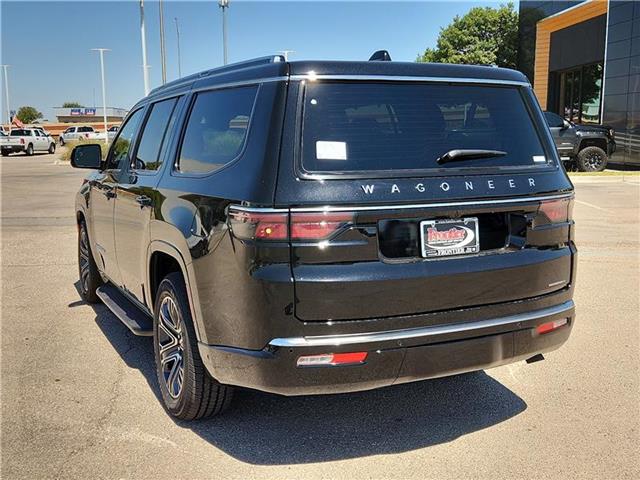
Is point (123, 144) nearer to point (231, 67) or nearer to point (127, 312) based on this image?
point (127, 312)

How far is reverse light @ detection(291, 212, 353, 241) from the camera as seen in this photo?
275 centimetres

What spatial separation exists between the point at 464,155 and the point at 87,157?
3.44 meters

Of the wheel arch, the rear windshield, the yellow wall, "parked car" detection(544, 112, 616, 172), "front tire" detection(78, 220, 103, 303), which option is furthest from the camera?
the yellow wall

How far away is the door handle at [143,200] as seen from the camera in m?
3.88

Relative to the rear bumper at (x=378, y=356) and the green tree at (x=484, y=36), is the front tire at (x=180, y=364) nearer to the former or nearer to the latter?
the rear bumper at (x=378, y=356)

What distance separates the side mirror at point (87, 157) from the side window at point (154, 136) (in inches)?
36.8

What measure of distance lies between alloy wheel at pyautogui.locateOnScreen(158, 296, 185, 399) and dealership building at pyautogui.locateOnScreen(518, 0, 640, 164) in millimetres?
22000

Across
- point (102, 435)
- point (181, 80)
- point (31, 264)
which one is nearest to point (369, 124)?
point (181, 80)

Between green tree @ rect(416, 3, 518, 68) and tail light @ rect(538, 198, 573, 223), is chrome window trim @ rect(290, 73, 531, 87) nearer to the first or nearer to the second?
tail light @ rect(538, 198, 573, 223)

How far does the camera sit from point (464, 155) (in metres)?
3.13

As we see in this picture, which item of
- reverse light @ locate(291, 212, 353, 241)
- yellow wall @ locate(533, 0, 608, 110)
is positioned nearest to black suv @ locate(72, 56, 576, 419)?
reverse light @ locate(291, 212, 353, 241)

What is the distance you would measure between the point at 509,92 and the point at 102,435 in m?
2.88

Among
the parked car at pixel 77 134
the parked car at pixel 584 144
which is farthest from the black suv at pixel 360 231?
the parked car at pixel 77 134

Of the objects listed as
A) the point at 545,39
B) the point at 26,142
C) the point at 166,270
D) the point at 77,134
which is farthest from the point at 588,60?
the point at 77,134
